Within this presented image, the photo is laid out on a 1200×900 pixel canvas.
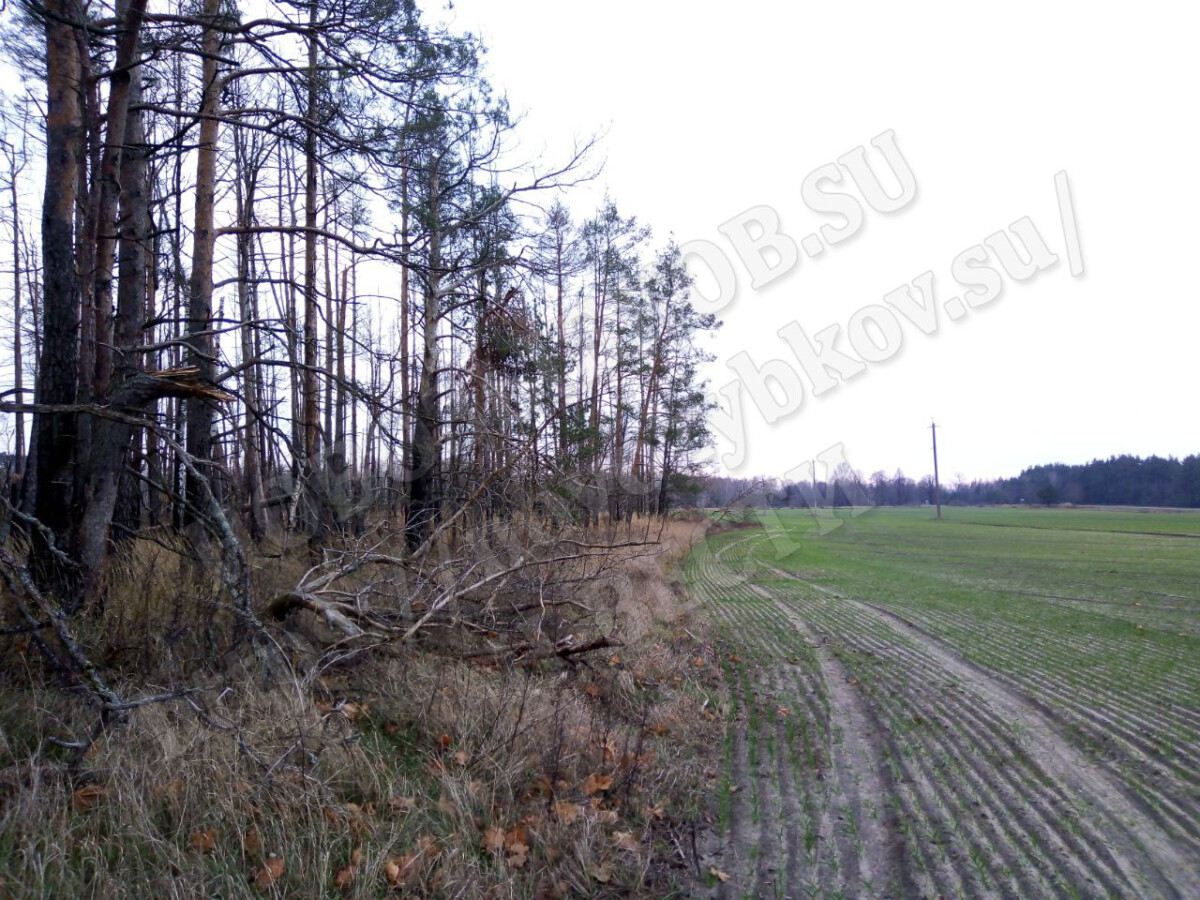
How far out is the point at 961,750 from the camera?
607 centimetres

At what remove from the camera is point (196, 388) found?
5559 millimetres

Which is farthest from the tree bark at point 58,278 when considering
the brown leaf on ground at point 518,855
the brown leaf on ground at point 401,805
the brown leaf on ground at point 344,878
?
the brown leaf on ground at point 518,855

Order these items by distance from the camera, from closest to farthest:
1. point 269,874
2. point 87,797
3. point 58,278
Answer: point 269,874 < point 87,797 < point 58,278

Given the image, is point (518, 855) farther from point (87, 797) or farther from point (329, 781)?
point (87, 797)

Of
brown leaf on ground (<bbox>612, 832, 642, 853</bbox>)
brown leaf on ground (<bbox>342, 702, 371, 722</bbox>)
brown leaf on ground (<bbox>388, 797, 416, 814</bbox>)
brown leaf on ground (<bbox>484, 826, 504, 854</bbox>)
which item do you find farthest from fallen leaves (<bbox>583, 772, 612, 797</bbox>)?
brown leaf on ground (<bbox>342, 702, 371, 722</bbox>)

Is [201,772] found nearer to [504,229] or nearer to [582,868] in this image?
[582,868]

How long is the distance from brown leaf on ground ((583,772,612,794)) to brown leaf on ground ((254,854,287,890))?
1985 mm

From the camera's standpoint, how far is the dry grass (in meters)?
3.40

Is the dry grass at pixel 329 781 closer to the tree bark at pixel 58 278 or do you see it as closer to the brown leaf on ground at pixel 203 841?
the brown leaf on ground at pixel 203 841

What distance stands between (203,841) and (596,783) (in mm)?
2368

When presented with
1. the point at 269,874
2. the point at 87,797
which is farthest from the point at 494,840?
the point at 87,797

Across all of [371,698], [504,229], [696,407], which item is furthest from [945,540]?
[371,698]

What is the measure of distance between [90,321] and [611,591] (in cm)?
652

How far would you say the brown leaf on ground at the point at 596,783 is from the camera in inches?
190
